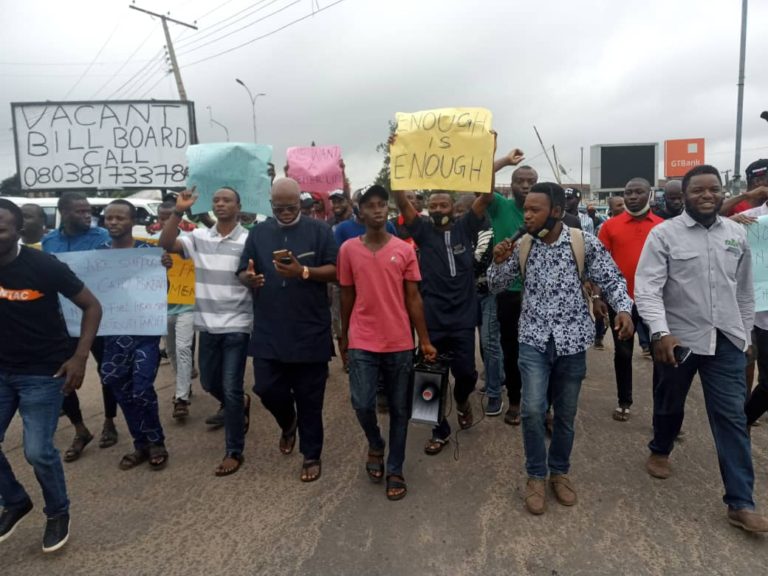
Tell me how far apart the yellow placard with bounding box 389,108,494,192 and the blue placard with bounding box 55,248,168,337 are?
185 cm

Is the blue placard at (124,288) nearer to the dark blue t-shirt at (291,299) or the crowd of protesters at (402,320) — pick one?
the crowd of protesters at (402,320)

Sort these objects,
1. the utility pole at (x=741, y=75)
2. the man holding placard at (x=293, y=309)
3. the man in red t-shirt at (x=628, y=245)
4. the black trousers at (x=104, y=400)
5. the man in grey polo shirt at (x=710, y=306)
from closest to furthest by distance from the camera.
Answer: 1. the man in grey polo shirt at (x=710, y=306)
2. the man holding placard at (x=293, y=309)
3. the black trousers at (x=104, y=400)
4. the man in red t-shirt at (x=628, y=245)
5. the utility pole at (x=741, y=75)

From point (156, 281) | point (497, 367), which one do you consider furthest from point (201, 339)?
point (497, 367)

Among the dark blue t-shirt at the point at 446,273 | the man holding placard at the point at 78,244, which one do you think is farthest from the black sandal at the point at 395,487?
the man holding placard at the point at 78,244

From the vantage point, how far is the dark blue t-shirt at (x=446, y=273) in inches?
143

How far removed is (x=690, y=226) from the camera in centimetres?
294

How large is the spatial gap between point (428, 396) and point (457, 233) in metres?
1.15

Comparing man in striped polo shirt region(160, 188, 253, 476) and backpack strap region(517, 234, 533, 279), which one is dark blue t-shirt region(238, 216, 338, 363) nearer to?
man in striped polo shirt region(160, 188, 253, 476)

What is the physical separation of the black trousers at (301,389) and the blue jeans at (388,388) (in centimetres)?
34

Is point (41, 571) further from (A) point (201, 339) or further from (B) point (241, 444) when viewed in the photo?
(A) point (201, 339)

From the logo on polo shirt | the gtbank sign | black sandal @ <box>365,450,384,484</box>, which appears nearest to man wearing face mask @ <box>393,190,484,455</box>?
black sandal @ <box>365,450,384,484</box>

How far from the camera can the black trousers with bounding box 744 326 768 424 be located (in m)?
Answer: 3.33

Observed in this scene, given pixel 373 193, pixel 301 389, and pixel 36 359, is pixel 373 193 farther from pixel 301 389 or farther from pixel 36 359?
pixel 36 359

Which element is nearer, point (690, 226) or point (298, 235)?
point (690, 226)
